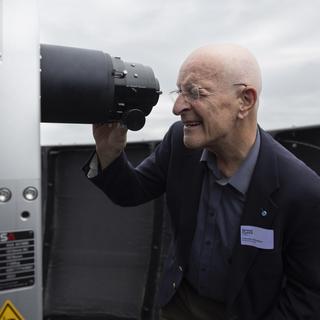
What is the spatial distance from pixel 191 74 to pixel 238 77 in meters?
0.18

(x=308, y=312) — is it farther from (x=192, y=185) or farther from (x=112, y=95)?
(x=112, y=95)

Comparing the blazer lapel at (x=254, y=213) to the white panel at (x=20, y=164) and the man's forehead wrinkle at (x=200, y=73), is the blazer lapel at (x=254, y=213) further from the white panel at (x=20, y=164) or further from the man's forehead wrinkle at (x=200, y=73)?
the white panel at (x=20, y=164)

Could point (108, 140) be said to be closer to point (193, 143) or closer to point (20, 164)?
point (193, 143)

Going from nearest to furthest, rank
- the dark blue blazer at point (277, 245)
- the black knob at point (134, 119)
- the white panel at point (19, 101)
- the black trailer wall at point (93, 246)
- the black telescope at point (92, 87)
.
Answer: the white panel at point (19, 101) → the black telescope at point (92, 87) → the black knob at point (134, 119) → the dark blue blazer at point (277, 245) → the black trailer wall at point (93, 246)

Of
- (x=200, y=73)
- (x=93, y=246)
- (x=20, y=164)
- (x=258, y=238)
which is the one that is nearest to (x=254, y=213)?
(x=258, y=238)

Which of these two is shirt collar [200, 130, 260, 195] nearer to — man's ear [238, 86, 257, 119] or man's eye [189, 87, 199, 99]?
man's ear [238, 86, 257, 119]

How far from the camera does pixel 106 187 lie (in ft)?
5.75

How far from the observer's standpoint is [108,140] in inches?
62.6

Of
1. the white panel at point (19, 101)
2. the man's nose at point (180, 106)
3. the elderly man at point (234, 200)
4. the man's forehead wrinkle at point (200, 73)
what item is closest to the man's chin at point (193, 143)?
the elderly man at point (234, 200)

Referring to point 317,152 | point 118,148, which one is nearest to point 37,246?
point 118,148

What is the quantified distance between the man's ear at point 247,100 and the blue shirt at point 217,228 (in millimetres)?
157

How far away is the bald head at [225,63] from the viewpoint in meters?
1.50

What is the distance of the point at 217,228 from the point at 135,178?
0.44 metres

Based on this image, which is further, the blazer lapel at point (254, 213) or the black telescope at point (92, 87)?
the blazer lapel at point (254, 213)
